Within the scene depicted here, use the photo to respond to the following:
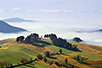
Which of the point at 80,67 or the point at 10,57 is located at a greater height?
the point at 10,57

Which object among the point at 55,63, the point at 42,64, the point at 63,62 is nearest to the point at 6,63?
the point at 42,64

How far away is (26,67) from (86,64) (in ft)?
243

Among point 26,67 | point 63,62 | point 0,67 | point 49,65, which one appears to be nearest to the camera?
point 0,67

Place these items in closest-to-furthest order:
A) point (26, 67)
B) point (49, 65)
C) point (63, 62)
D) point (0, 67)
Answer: point (0, 67) → point (26, 67) → point (49, 65) → point (63, 62)

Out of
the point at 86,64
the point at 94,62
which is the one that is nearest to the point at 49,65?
the point at 86,64

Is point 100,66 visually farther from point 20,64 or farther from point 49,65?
point 20,64

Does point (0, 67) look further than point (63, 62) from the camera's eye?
No

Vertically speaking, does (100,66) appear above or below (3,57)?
below

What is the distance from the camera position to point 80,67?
A: 178 m

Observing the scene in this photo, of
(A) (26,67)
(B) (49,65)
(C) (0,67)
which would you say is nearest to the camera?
(C) (0,67)

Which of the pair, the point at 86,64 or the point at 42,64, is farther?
the point at 86,64

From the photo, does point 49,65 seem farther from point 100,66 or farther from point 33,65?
point 100,66

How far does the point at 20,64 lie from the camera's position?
16788cm

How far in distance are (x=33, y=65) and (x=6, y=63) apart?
28624mm
